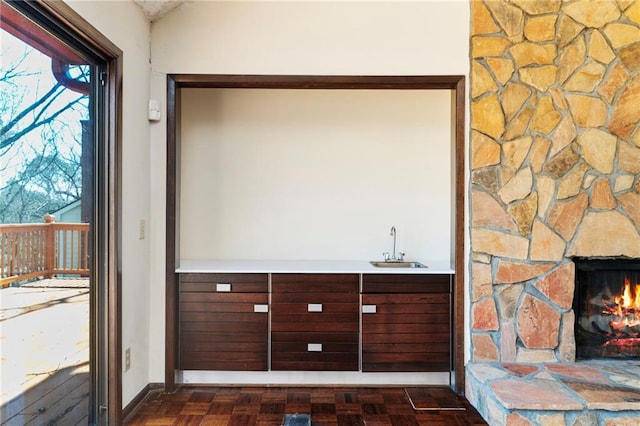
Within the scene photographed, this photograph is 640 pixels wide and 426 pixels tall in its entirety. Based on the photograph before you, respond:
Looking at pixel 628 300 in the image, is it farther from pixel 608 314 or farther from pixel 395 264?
pixel 395 264

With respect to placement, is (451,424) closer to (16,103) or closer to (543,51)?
(543,51)

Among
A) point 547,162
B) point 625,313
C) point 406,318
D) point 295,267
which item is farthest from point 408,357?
point 547,162

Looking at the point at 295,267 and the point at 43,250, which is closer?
the point at 43,250

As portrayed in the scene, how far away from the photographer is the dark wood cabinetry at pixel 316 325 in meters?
2.82

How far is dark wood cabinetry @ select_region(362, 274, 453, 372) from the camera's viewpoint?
2.81 metres

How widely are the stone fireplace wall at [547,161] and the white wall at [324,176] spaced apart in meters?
0.65

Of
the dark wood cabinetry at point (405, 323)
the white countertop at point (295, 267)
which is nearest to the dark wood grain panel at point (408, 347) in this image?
the dark wood cabinetry at point (405, 323)

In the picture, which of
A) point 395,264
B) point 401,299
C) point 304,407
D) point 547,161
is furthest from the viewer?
point 395,264

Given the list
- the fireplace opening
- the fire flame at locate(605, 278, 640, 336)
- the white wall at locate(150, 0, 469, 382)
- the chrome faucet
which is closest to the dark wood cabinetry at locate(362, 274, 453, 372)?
the chrome faucet

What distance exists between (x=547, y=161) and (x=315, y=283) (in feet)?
5.94

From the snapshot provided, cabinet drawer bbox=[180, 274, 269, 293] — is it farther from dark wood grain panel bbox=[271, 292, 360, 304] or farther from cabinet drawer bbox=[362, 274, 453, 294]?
cabinet drawer bbox=[362, 274, 453, 294]

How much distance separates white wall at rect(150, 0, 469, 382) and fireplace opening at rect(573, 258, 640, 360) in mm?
1741

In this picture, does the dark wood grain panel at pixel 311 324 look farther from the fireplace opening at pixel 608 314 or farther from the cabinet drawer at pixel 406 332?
the fireplace opening at pixel 608 314

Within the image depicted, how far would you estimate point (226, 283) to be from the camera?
9.27 feet
